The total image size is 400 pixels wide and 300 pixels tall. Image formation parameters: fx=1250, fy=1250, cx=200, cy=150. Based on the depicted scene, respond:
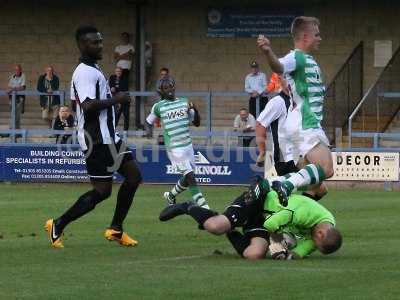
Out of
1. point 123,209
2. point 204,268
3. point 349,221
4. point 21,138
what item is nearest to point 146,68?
point 21,138

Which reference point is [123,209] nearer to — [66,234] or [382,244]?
[66,234]

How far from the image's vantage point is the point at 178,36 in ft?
115

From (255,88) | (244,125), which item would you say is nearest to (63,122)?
(244,125)

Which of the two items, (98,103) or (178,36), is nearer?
(98,103)

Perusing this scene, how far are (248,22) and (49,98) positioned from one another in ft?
20.8

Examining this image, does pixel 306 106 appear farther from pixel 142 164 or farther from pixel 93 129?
pixel 142 164

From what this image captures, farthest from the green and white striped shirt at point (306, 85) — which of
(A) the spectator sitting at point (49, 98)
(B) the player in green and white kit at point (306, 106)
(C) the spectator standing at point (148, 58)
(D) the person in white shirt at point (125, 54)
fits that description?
(C) the spectator standing at point (148, 58)

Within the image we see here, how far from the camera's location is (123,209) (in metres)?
13.4

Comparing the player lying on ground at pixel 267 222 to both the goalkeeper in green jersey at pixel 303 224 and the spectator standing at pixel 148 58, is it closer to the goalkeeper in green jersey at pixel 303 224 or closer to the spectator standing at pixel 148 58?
the goalkeeper in green jersey at pixel 303 224

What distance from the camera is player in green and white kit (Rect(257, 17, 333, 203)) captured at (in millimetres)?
12211

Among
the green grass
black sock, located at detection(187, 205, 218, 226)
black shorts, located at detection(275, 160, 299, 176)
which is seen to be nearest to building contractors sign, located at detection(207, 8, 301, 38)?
the green grass

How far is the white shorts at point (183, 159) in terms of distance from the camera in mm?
19891

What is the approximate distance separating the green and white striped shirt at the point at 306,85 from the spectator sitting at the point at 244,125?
16048 millimetres

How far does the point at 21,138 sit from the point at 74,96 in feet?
56.4
